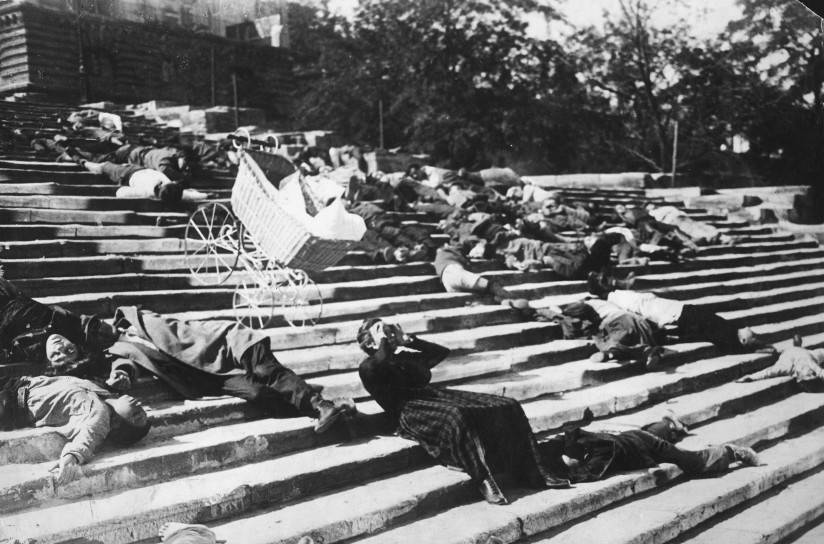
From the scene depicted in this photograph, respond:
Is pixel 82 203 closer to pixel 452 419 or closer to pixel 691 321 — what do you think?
pixel 452 419

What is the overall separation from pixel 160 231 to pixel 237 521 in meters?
4.18

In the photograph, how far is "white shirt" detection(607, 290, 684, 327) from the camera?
7.16 meters

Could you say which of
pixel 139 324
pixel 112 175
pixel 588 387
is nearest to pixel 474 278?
pixel 588 387

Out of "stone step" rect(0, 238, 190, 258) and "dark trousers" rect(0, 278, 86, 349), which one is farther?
"stone step" rect(0, 238, 190, 258)

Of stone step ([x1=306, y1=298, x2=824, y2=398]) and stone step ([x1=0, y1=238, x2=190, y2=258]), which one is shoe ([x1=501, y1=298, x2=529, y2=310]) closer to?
stone step ([x1=306, y1=298, x2=824, y2=398])

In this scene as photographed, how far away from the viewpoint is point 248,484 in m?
3.48

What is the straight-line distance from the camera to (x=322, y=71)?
19906mm

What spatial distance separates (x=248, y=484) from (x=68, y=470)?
0.79 m

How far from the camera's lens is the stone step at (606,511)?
3670 millimetres

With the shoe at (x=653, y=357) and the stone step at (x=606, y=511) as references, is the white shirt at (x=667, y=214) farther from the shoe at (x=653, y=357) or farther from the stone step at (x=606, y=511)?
the stone step at (x=606, y=511)

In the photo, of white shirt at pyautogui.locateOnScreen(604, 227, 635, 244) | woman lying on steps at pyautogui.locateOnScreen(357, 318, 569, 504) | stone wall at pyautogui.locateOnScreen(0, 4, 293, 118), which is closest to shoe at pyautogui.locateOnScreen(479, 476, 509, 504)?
woman lying on steps at pyautogui.locateOnScreen(357, 318, 569, 504)

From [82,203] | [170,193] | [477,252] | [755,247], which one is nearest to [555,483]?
[477,252]

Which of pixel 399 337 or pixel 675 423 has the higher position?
pixel 399 337

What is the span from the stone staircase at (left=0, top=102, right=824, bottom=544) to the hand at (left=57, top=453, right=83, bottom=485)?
0.13ft
